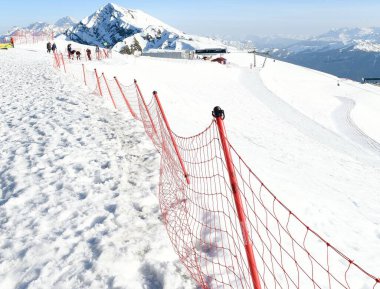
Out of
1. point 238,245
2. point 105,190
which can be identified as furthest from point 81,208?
point 238,245

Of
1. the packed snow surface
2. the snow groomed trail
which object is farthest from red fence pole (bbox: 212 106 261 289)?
the packed snow surface

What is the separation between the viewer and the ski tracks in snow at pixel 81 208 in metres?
4.58

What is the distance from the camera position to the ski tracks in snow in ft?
15.0

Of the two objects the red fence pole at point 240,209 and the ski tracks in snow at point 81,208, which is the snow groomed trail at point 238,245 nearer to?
the red fence pole at point 240,209

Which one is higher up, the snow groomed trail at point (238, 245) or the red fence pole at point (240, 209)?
the red fence pole at point (240, 209)

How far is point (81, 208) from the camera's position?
20.5 feet

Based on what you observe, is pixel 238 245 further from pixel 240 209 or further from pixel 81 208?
pixel 81 208

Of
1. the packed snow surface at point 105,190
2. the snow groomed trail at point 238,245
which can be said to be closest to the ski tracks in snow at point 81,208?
the packed snow surface at point 105,190

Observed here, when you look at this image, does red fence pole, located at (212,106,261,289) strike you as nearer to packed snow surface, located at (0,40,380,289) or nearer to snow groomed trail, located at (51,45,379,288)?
snow groomed trail, located at (51,45,379,288)

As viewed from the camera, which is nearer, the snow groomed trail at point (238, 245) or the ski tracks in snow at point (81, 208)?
the ski tracks in snow at point (81, 208)

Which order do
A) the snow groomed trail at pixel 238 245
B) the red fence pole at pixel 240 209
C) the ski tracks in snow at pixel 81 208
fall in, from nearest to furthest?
the red fence pole at pixel 240 209
the ski tracks in snow at pixel 81 208
the snow groomed trail at pixel 238 245

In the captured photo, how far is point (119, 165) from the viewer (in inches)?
324

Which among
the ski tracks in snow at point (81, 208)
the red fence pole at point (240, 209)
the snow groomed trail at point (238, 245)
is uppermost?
the red fence pole at point (240, 209)

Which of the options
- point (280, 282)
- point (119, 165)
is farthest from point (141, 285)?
point (119, 165)
